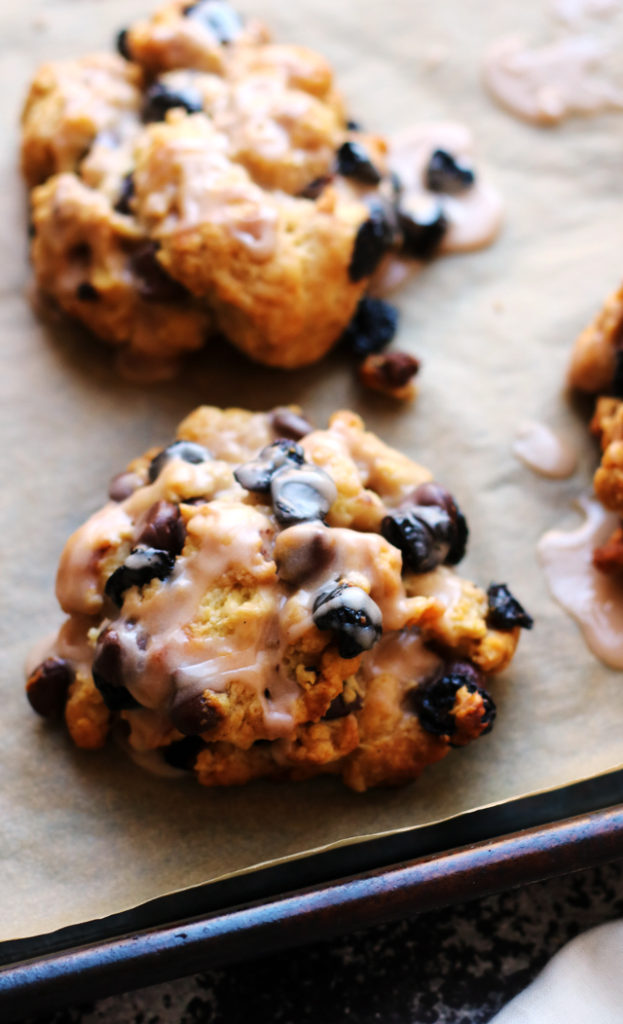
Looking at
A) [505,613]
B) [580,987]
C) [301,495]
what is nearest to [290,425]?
[301,495]

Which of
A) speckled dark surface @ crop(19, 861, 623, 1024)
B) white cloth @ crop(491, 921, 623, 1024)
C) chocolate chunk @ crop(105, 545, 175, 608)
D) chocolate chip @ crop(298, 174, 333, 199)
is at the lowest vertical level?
white cloth @ crop(491, 921, 623, 1024)

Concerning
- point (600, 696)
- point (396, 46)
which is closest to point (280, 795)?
point (600, 696)

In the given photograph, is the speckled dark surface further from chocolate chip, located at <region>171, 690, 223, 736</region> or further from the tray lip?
chocolate chip, located at <region>171, 690, 223, 736</region>

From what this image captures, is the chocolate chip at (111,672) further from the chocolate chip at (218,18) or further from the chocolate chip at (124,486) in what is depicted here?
the chocolate chip at (218,18)

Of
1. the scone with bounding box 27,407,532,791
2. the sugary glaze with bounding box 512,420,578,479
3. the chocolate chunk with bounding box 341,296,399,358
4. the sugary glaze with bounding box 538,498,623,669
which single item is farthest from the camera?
the chocolate chunk with bounding box 341,296,399,358

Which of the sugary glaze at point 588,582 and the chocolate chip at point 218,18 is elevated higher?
the chocolate chip at point 218,18

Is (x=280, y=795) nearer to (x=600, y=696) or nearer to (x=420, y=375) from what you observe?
(x=600, y=696)

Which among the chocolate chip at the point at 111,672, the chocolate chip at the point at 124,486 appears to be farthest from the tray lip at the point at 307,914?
the chocolate chip at the point at 124,486

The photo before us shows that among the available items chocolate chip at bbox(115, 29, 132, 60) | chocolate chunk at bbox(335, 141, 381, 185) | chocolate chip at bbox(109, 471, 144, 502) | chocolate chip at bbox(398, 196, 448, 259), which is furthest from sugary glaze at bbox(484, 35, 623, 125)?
chocolate chip at bbox(109, 471, 144, 502)
